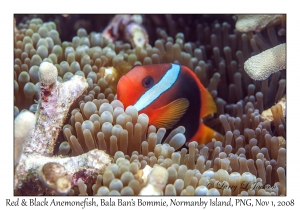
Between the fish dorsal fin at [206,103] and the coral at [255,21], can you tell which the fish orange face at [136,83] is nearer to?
the fish dorsal fin at [206,103]

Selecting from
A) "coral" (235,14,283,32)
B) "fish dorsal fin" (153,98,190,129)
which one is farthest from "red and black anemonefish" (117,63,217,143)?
"coral" (235,14,283,32)

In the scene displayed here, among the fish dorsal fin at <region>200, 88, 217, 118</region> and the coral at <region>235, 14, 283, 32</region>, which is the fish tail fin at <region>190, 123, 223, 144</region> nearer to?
the fish dorsal fin at <region>200, 88, 217, 118</region>

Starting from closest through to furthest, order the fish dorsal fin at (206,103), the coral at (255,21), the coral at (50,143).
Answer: the coral at (50,143) < the fish dorsal fin at (206,103) < the coral at (255,21)

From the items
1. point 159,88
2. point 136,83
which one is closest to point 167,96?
point 159,88

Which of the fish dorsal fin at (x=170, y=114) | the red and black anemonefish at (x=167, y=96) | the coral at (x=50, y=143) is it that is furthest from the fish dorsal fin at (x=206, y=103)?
the coral at (x=50, y=143)
